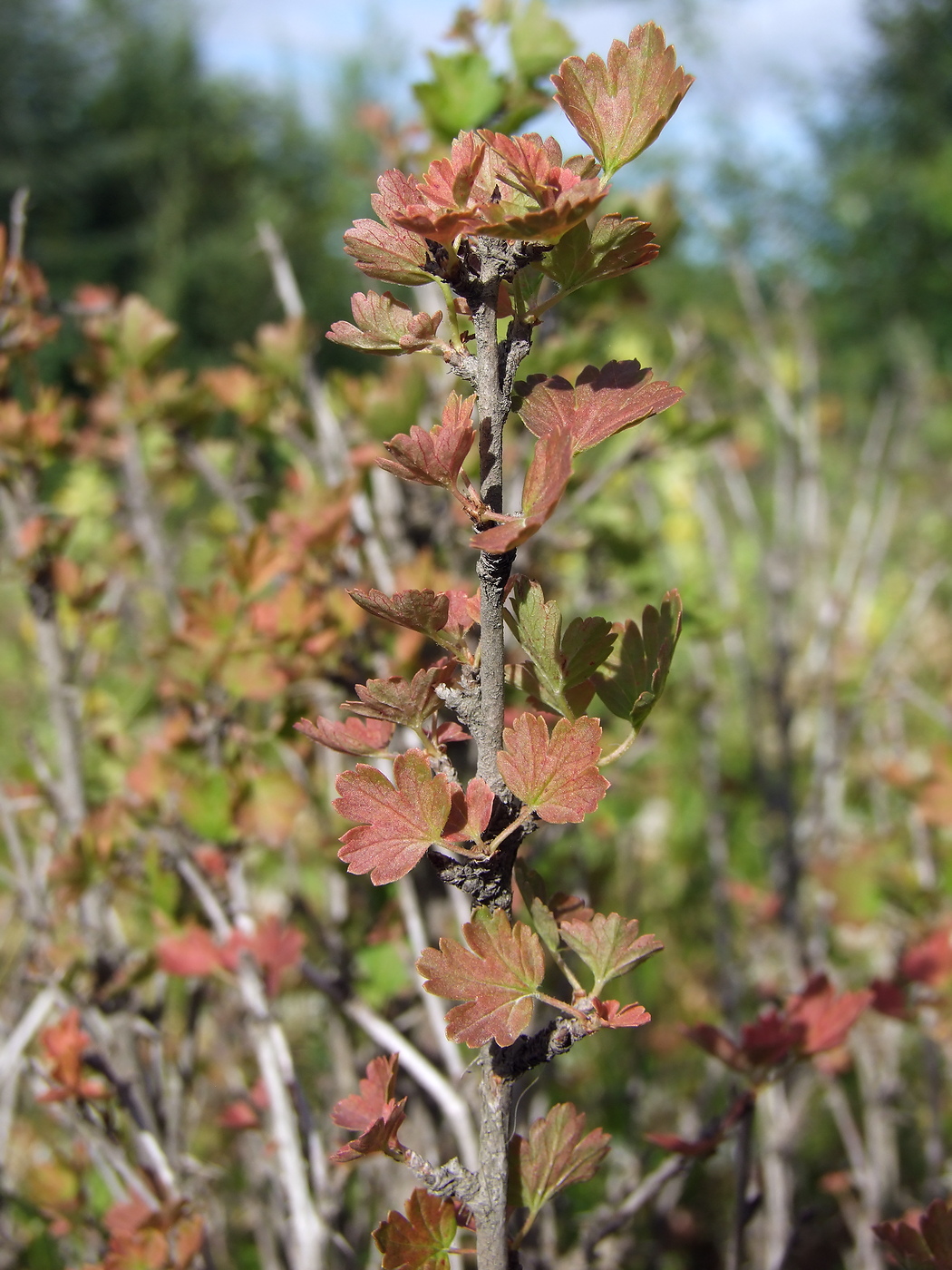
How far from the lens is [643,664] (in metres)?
0.41

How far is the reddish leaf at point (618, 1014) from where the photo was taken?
1.26 ft

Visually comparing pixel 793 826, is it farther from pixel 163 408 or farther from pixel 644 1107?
pixel 163 408

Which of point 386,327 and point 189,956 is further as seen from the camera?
point 189,956

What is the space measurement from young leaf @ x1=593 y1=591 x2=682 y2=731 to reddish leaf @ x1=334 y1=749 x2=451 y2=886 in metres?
0.08

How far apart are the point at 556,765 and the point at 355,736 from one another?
0.33ft

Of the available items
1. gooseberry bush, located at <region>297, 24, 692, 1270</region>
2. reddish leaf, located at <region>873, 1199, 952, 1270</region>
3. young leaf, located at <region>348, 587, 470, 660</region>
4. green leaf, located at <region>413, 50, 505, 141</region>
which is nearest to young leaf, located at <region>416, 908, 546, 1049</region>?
gooseberry bush, located at <region>297, 24, 692, 1270</region>

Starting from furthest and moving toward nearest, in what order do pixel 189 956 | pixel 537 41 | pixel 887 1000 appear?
1. pixel 537 41
2. pixel 189 956
3. pixel 887 1000

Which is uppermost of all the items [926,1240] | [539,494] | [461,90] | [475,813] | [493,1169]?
[461,90]

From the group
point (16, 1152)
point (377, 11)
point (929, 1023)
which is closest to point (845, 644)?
point (929, 1023)

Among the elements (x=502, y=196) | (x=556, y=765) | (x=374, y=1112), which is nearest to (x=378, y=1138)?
(x=374, y=1112)

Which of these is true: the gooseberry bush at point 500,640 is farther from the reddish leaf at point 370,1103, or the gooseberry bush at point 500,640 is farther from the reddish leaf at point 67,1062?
the reddish leaf at point 67,1062

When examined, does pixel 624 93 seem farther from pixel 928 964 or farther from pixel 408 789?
pixel 928 964

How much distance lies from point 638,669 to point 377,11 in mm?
19408

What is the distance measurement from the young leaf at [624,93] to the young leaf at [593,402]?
73mm
